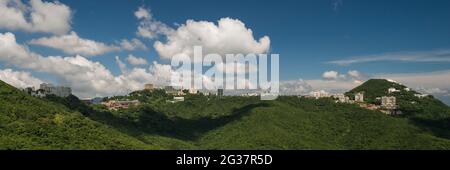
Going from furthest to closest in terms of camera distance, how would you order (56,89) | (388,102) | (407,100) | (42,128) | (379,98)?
1. (379,98)
2. (407,100)
3. (388,102)
4. (56,89)
5. (42,128)

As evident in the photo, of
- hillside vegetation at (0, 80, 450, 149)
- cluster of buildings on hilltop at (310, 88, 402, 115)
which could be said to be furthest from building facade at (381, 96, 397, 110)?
hillside vegetation at (0, 80, 450, 149)

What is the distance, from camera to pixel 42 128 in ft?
154

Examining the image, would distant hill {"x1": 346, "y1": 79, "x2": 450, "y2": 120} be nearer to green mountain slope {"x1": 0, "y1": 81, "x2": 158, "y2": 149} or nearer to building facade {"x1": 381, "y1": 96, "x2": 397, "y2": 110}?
building facade {"x1": 381, "y1": 96, "x2": 397, "y2": 110}

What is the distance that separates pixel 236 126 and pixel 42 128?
176 feet

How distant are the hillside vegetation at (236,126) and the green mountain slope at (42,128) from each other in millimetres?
121

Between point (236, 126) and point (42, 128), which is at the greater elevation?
point (42, 128)

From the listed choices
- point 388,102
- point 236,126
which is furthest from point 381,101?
point 236,126

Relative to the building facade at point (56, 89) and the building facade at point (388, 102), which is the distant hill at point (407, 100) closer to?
the building facade at point (388, 102)

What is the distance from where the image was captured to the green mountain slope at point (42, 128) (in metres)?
43.5

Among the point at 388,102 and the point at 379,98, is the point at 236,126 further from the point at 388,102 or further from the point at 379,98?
the point at 379,98

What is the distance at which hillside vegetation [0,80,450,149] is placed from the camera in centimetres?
5059

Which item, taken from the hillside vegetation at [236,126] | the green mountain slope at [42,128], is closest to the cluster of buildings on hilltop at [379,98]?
the hillside vegetation at [236,126]

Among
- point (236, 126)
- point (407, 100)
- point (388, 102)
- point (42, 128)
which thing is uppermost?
point (407, 100)
